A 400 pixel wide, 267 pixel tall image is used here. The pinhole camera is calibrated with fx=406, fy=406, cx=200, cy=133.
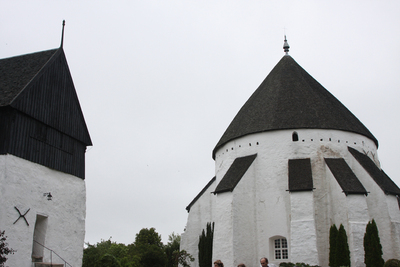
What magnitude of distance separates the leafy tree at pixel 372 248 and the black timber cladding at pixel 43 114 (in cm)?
1361

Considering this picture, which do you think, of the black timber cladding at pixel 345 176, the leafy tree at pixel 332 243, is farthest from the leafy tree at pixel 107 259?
the black timber cladding at pixel 345 176

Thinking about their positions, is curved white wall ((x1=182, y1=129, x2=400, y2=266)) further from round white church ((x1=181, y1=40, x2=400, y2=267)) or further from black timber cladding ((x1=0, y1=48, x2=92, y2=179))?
black timber cladding ((x1=0, y1=48, x2=92, y2=179))

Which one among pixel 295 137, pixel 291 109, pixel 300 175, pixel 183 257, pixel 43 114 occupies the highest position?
pixel 291 109

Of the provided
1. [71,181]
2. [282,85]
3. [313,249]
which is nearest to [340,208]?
[313,249]

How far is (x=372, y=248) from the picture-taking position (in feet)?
59.7

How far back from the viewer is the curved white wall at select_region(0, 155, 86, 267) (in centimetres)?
1474

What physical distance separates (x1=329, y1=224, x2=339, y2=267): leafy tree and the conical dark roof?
589cm

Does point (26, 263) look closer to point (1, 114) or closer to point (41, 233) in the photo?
point (41, 233)

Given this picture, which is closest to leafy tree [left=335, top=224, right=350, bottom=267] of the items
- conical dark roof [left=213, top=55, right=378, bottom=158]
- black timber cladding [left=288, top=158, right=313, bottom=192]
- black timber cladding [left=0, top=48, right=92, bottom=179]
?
black timber cladding [left=288, top=158, right=313, bottom=192]

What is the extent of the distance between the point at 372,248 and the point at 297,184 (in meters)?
4.53

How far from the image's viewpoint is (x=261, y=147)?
2338cm

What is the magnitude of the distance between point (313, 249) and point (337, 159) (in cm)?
555

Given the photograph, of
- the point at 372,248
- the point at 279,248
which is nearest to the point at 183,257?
the point at 279,248

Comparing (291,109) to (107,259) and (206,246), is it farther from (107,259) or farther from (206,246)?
(107,259)
